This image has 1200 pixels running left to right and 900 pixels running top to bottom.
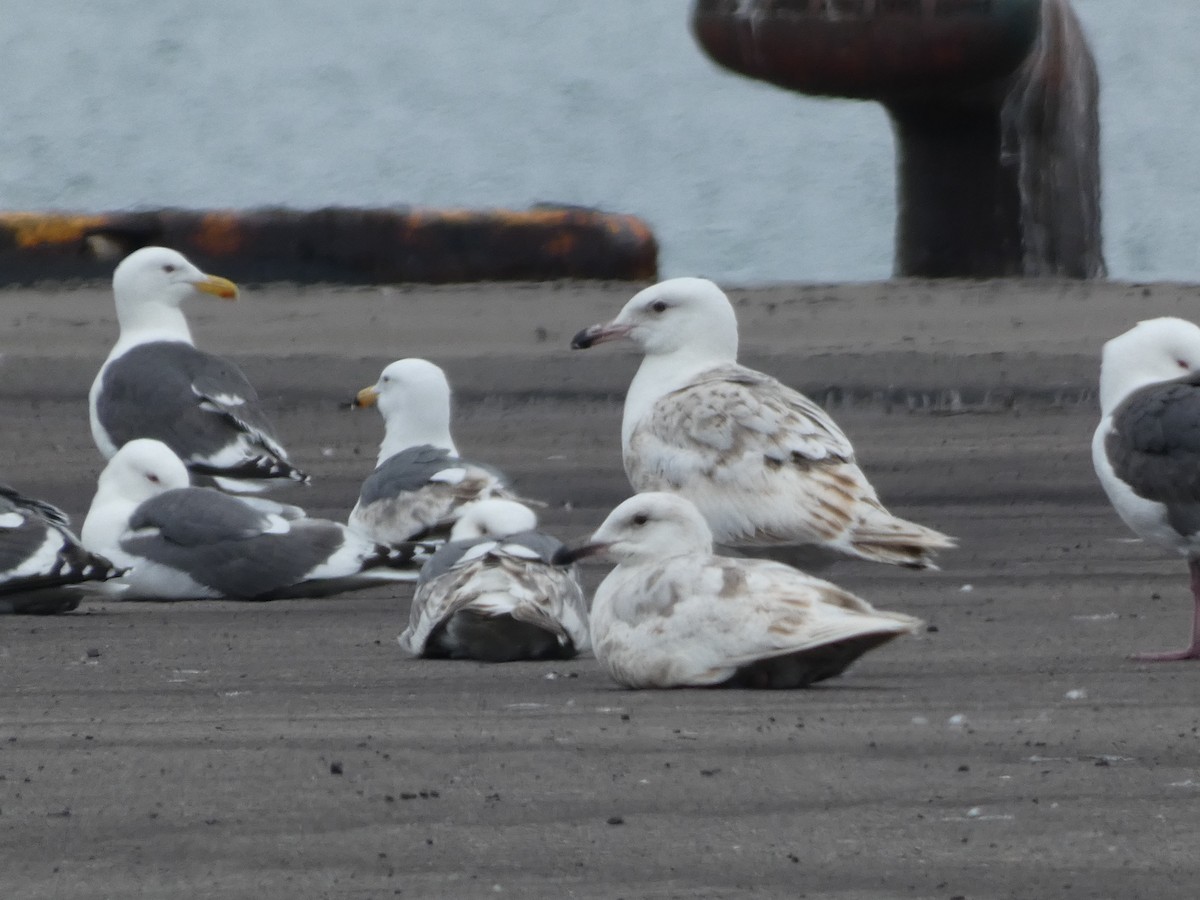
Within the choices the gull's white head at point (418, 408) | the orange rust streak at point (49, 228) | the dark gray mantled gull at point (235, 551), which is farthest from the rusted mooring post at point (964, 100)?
the dark gray mantled gull at point (235, 551)

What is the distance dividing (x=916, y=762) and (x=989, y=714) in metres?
0.65

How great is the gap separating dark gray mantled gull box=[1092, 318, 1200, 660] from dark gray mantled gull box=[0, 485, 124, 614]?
116 inches

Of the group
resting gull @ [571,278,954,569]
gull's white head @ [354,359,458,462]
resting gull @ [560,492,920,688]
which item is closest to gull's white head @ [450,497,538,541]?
resting gull @ [571,278,954,569]

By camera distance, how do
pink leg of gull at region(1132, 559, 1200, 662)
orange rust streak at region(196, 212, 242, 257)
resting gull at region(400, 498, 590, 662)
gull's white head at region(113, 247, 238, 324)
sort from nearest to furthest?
pink leg of gull at region(1132, 559, 1200, 662)
resting gull at region(400, 498, 590, 662)
gull's white head at region(113, 247, 238, 324)
orange rust streak at region(196, 212, 242, 257)

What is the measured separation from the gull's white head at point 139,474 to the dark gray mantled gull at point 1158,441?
126 inches

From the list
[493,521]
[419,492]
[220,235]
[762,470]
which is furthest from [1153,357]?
[220,235]

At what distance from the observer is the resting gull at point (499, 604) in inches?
279

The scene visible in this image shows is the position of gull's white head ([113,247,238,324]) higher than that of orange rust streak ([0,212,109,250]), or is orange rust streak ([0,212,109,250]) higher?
gull's white head ([113,247,238,324])

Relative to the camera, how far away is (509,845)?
4789mm

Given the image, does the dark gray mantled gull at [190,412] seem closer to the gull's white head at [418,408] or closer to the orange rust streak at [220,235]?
the gull's white head at [418,408]

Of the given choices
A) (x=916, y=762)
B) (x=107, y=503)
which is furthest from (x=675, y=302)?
(x=916, y=762)

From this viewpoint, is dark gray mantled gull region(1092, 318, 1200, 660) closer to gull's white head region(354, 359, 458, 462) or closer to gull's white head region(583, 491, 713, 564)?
gull's white head region(583, 491, 713, 564)

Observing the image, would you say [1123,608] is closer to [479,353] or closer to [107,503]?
[107,503]

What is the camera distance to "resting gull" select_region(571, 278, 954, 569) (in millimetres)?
8477
